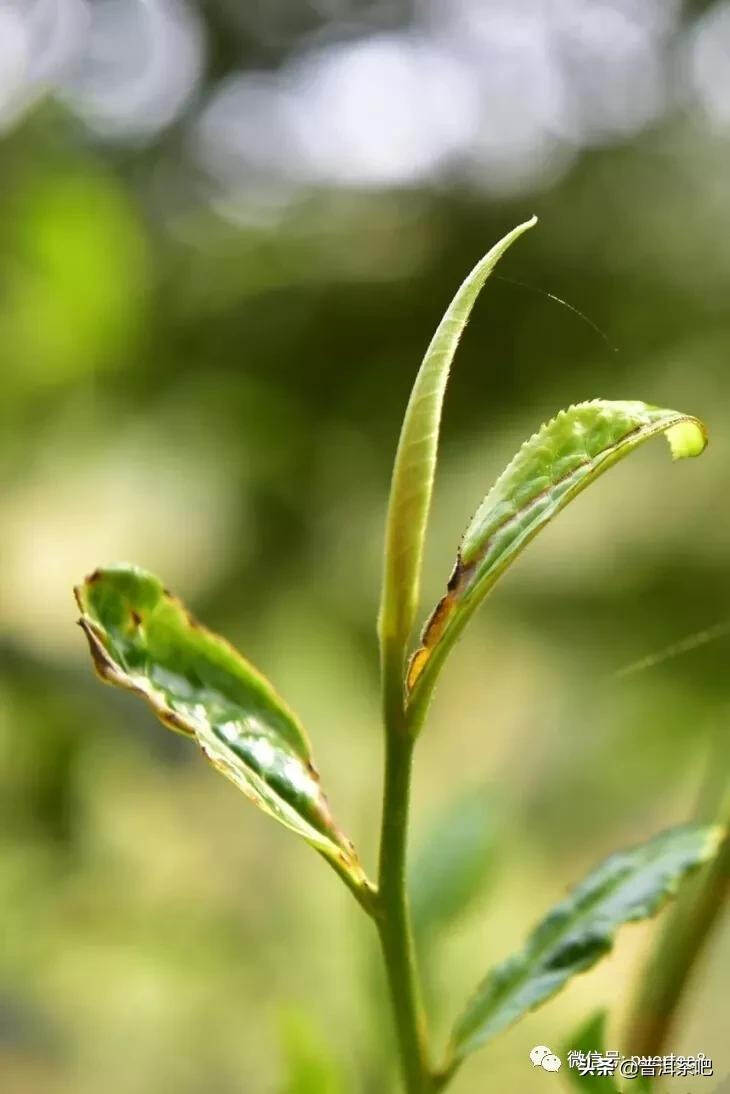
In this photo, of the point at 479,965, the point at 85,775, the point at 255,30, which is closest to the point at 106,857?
the point at 85,775

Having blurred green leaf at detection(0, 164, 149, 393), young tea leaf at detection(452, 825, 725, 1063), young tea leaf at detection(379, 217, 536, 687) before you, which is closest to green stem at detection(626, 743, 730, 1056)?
young tea leaf at detection(452, 825, 725, 1063)

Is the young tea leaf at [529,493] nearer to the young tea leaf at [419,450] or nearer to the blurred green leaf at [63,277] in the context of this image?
the young tea leaf at [419,450]

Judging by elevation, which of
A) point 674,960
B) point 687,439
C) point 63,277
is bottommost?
point 674,960

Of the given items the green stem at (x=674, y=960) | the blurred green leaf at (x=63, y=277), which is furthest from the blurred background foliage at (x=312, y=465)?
the green stem at (x=674, y=960)

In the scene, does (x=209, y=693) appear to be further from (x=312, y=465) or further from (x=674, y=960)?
(x=312, y=465)

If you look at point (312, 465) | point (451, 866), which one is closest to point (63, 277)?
point (312, 465)

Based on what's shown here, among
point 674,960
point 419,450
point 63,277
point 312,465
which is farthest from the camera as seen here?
point 312,465
